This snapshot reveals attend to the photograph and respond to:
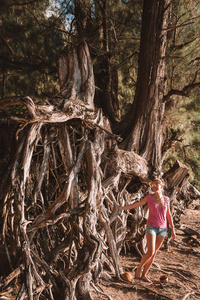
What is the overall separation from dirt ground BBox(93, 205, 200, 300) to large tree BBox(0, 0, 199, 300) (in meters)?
0.26

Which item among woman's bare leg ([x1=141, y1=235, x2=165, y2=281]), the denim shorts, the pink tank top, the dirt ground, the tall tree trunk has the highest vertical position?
the tall tree trunk

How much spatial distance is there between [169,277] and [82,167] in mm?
1993

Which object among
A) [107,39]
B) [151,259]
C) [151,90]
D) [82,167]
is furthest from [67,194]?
[107,39]

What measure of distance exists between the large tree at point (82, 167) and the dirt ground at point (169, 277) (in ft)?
0.85


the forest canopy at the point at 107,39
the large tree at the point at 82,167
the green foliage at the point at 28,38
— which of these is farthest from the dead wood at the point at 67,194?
the green foliage at the point at 28,38

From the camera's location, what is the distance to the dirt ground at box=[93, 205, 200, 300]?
11.3 ft

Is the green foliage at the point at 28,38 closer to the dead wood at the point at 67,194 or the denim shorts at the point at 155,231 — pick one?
the dead wood at the point at 67,194

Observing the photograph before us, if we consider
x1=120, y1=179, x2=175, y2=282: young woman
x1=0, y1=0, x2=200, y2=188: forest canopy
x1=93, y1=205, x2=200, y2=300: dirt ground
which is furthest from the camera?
x1=0, y1=0, x2=200, y2=188: forest canopy

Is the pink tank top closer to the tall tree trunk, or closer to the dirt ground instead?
the dirt ground

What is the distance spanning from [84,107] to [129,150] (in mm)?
1490

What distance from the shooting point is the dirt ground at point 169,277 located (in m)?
3.45

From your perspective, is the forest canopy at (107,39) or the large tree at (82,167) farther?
the forest canopy at (107,39)

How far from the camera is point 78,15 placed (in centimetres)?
589

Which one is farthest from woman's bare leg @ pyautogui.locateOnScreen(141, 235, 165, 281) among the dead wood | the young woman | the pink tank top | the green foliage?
the green foliage
